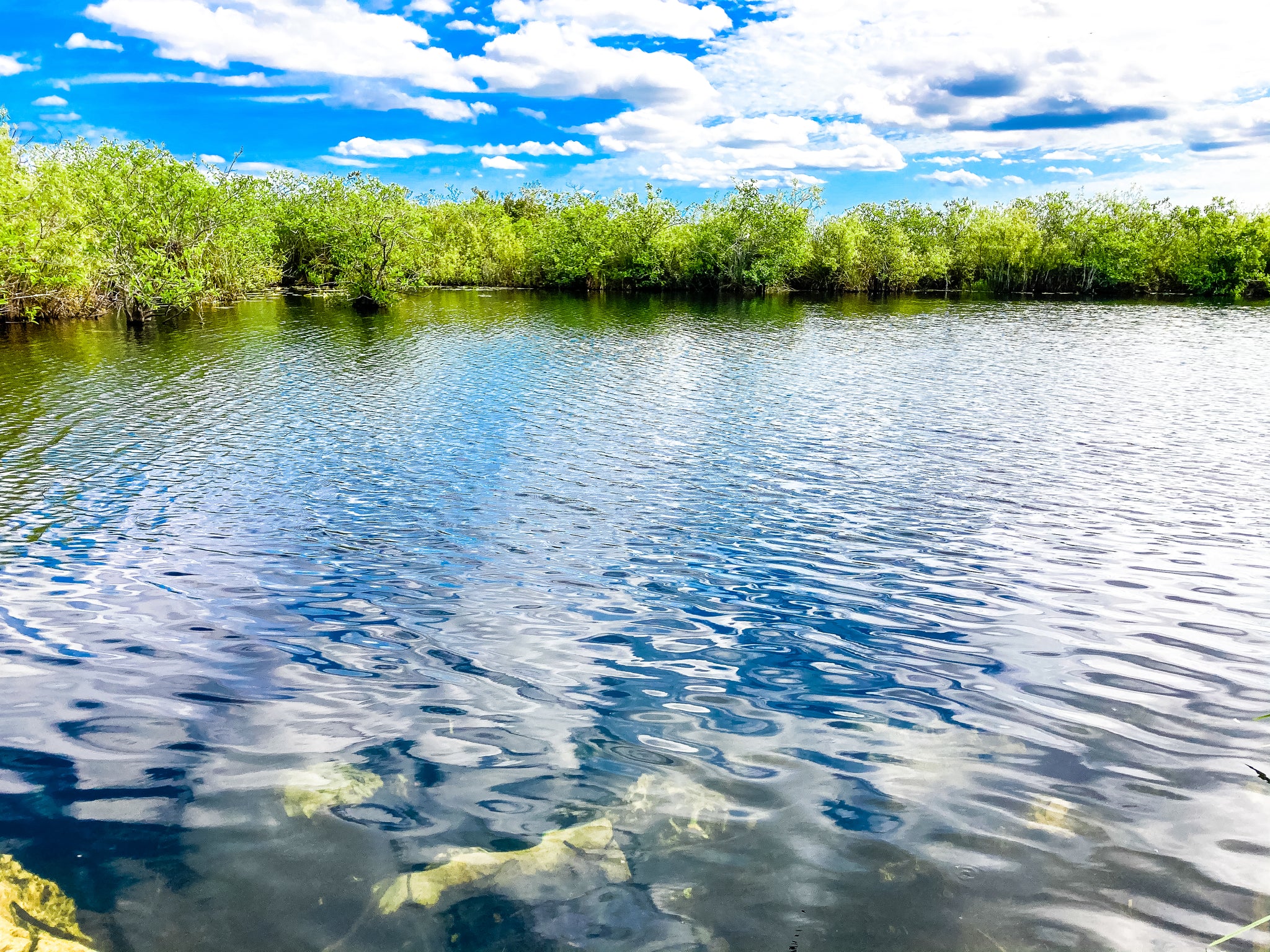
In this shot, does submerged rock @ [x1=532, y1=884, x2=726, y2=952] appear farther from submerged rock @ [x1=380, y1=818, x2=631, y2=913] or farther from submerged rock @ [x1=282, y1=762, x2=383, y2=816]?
submerged rock @ [x1=282, y1=762, x2=383, y2=816]

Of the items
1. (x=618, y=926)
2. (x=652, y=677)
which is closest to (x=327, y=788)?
(x=618, y=926)

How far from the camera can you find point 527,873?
566 cm

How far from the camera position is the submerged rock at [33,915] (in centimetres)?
468

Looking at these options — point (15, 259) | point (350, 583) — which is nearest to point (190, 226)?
point (15, 259)

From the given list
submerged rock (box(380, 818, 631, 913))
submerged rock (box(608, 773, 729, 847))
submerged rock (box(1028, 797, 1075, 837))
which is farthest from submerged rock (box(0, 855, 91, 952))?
submerged rock (box(1028, 797, 1075, 837))

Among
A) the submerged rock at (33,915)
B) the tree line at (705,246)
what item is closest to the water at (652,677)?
the submerged rock at (33,915)

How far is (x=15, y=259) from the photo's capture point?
127 feet

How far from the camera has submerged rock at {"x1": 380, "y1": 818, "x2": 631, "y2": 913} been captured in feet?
17.9

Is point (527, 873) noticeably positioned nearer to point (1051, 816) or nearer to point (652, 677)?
point (652, 677)

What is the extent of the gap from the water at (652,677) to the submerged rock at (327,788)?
0.42 feet

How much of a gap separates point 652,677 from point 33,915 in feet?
19.4

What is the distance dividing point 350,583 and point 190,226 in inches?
2239

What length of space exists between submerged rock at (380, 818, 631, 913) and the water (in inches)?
3.2

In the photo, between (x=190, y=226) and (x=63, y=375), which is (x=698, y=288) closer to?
(x=190, y=226)
